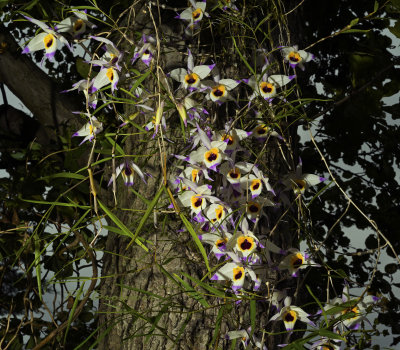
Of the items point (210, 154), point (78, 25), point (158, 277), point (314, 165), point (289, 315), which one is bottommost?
point (314, 165)

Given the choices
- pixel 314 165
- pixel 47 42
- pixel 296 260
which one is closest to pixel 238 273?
pixel 296 260

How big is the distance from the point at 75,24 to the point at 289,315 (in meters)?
0.77

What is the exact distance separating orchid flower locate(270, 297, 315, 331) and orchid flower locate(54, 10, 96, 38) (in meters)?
0.72

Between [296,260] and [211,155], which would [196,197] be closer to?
[211,155]

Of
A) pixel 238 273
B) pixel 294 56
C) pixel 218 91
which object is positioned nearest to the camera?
pixel 238 273

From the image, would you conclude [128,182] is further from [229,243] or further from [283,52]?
[283,52]

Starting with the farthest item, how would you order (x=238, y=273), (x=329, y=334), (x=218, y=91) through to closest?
(x=218, y=91)
(x=238, y=273)
(x=329, y=334)

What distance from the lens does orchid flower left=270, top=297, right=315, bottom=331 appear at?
3.36ft

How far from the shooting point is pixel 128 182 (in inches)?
41.8

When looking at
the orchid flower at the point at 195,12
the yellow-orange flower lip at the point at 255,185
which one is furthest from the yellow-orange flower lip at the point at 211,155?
the orchid flower at the point at 195,12

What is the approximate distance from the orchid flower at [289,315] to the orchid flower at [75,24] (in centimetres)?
72

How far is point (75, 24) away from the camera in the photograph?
1073mm

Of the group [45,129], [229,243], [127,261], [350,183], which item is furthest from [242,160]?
[350,183]

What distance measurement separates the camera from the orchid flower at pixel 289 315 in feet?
3.36
